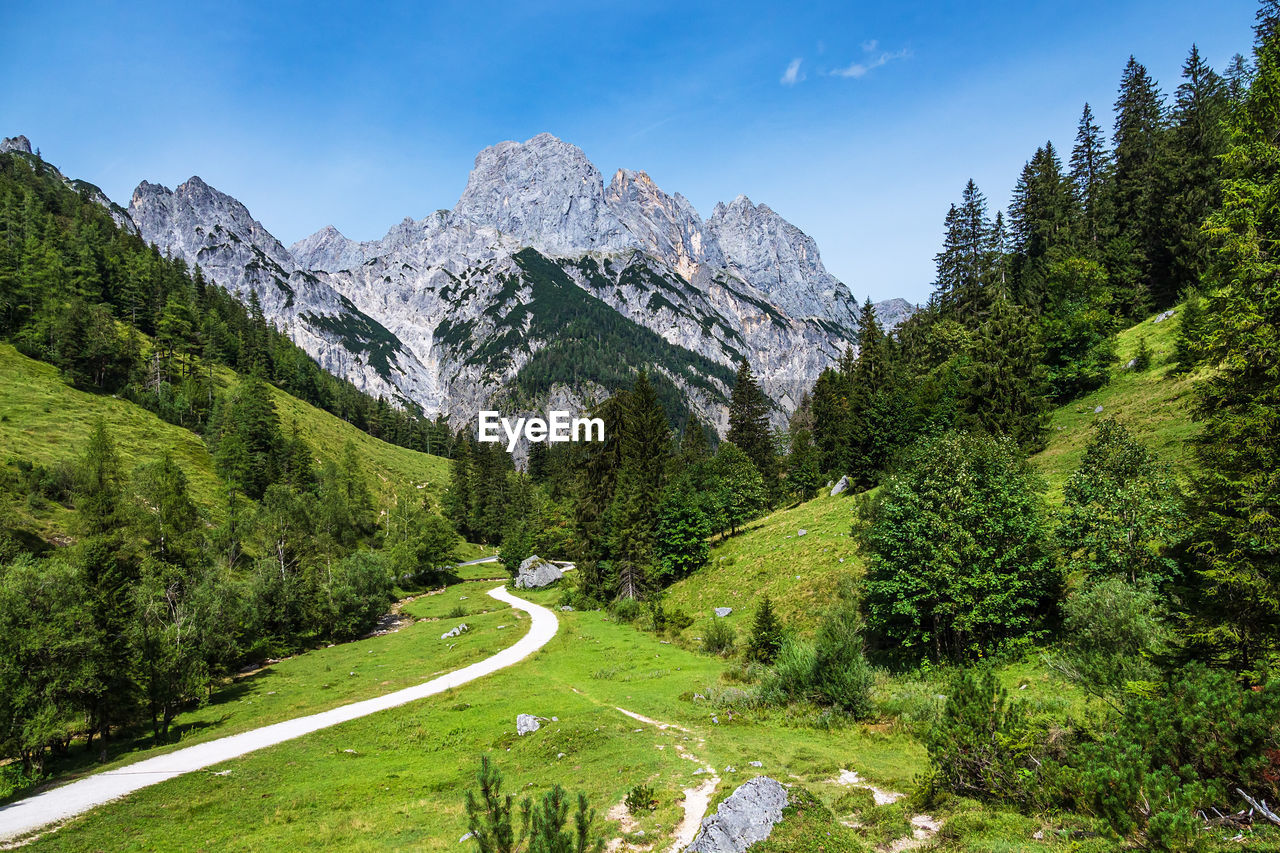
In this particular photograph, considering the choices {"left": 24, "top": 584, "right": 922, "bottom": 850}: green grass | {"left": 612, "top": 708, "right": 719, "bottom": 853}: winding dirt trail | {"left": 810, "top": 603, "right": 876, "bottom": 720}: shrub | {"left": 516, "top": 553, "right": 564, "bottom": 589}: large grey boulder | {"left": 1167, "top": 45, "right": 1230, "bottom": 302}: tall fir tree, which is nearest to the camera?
{"left": 612, "top": 708, "right": 719, "bottom": 853}: winding dirt trail

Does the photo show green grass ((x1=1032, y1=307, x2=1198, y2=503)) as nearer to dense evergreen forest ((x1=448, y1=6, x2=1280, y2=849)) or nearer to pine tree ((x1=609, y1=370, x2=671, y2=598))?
dense evergreen forest ((x1=448, y1=6, x2=1280, y2=849))

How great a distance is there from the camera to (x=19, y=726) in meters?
21.8

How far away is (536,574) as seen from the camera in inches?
3073

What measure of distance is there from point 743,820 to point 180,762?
26004 mm

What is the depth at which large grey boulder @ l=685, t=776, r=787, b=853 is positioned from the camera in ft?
36.8

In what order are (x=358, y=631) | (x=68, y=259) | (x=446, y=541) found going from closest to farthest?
(x=358, y=631)
(x=446, y=541)
(x=68, y=259)

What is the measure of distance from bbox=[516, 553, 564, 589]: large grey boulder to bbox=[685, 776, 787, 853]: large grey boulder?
68.2 m

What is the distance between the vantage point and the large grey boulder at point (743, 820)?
36.8 ft

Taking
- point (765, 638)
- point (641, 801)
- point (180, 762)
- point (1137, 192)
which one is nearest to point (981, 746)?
point (641, 801)

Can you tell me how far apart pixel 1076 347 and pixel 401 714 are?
65.4 meters

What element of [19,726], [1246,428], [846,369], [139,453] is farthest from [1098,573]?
[139,453]

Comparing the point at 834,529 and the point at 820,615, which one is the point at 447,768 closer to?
the point at 820,615

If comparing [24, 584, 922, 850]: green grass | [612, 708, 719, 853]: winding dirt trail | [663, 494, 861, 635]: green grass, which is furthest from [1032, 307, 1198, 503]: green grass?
[612, 708, 719, 853]: winding dirt trail

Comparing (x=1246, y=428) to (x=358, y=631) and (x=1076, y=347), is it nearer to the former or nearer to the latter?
(x=1076, y=347)
